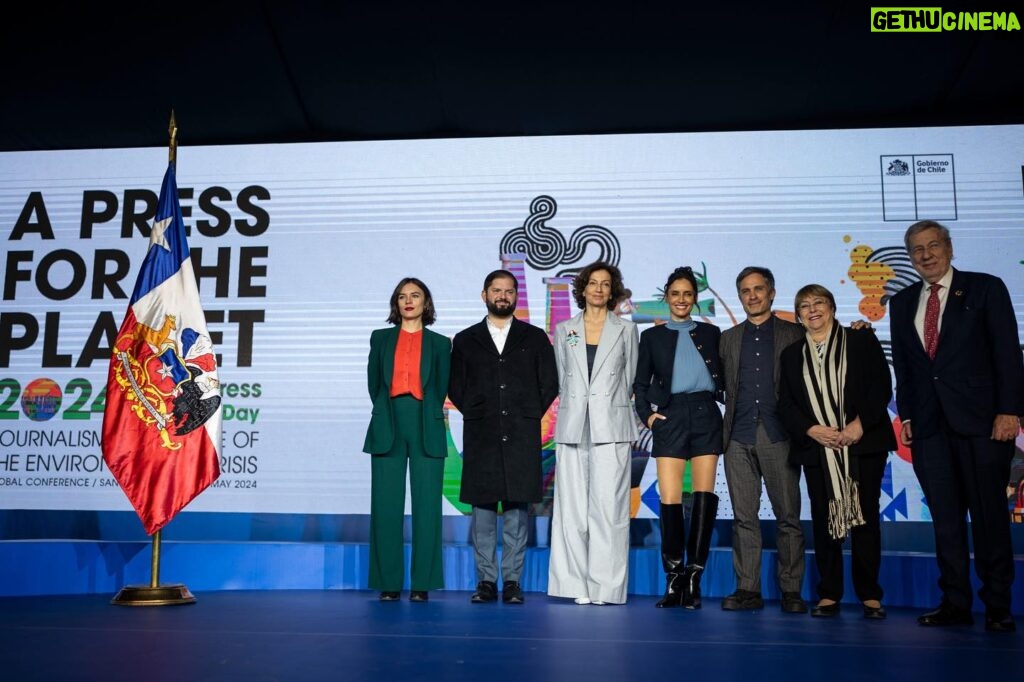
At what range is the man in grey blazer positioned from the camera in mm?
3623

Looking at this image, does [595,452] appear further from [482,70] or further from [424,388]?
[482,70]

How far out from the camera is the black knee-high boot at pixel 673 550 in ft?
12.2

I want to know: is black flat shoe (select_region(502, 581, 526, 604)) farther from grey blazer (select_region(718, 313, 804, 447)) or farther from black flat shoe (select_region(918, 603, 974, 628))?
black flat shoe (select_region(918, 603, 974, 628))

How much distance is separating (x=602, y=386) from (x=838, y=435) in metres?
0.93

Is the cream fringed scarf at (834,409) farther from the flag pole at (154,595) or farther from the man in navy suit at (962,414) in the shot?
the flag pole at (154,595)

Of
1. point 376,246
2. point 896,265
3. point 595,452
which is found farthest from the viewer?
point 376,246

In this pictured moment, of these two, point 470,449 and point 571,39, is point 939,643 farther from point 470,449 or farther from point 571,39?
point 571,39

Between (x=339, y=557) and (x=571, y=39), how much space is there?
9.47 ft

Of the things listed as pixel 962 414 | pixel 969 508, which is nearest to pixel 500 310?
pixel 962 414

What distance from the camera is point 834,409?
3510 mm

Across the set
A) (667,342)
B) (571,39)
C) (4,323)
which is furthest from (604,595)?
(4,323)

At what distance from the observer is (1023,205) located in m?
5.00

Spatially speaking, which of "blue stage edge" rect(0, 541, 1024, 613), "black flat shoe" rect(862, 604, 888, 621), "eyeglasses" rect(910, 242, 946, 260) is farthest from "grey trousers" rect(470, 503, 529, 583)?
"eyeglasses" rect(910, 242, 946, 260)

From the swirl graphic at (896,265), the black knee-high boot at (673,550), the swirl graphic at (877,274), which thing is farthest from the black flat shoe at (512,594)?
the swirl graphic at (896,265)
